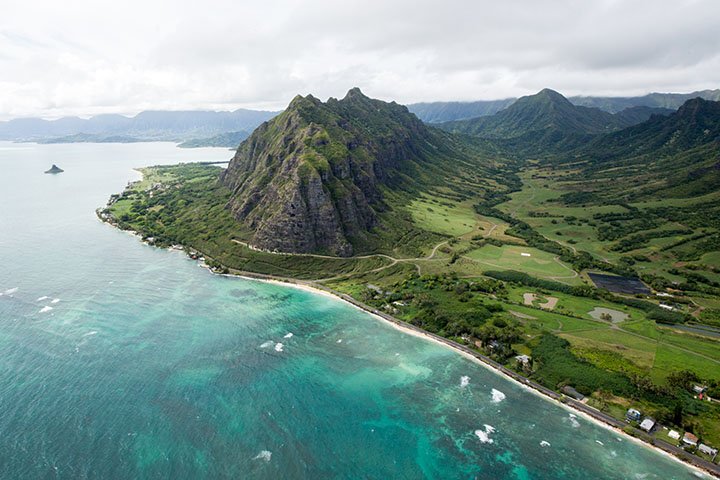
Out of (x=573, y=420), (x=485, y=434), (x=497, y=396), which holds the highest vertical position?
(x=497, y=396)

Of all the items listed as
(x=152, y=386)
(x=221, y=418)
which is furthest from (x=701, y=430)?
(x=152, y=386)

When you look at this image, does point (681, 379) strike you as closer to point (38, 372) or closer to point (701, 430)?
point (701, 430)

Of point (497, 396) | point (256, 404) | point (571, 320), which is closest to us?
point (256, 404)

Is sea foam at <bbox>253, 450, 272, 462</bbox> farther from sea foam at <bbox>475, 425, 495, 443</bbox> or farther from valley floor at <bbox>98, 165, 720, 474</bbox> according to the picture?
valley floor at <bbox>98, 165, 720, 474</bbox>

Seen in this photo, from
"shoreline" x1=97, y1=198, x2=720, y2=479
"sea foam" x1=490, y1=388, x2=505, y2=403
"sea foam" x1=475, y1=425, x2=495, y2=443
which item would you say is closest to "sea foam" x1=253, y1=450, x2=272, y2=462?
"sea foam" x1=475, y1=425, x2=495, y2=443

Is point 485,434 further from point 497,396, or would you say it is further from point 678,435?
point 678,435

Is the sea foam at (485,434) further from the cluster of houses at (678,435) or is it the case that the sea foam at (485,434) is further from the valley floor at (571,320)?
the cluster of houses at (678,435)

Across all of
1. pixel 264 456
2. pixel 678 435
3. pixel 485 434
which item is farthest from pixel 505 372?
pixel 264 456
